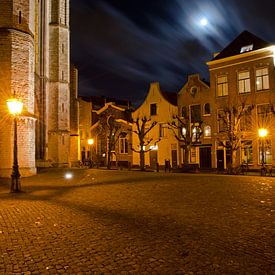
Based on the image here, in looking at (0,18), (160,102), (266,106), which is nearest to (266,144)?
(266,106)

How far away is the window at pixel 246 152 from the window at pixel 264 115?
6.04 feet

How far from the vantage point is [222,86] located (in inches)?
1214

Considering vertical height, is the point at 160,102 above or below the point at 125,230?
above

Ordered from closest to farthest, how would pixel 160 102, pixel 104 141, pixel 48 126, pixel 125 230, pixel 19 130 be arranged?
pixel 125 230 → pixel 19 130 → pixel 48 126 → pixel 160 102 → pixel 104 141

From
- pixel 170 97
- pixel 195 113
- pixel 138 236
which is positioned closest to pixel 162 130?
pixel 170 97

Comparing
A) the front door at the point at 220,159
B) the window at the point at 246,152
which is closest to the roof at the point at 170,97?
the front door at the point at 220,159

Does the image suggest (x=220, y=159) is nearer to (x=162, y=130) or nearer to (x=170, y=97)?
(x=162, y=130)

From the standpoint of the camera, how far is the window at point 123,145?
39094 mm

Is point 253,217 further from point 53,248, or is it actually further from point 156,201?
point 53,248

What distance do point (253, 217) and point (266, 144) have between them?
21.4 metres

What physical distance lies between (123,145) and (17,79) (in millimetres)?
20707

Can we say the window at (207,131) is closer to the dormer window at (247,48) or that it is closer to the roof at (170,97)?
the roof at (170,97)

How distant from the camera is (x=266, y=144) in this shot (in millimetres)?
27250

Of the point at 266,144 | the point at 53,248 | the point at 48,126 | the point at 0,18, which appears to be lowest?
the point at 53,248
